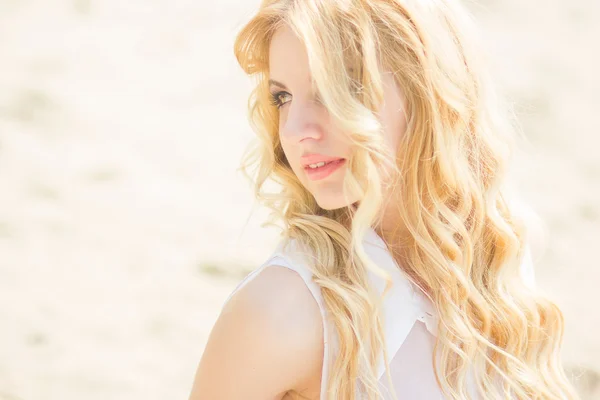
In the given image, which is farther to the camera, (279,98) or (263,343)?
(279,98)

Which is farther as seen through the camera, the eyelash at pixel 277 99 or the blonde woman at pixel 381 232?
the eyelash at pixel 277 99

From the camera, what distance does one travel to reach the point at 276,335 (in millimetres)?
1774

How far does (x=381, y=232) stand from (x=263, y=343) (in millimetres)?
488

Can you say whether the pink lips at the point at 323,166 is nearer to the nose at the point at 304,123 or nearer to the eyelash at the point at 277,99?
the nose at the point at 304,123

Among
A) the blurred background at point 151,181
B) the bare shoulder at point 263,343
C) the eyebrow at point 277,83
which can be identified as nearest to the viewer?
the bare shoulder at point 263,343

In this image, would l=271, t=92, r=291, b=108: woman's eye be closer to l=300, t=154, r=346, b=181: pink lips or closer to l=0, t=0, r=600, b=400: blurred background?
l=300, t=154, r=346, b=181: pink lips


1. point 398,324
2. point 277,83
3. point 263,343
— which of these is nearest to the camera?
point 263,343

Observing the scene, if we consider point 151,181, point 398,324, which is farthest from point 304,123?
point 151,181

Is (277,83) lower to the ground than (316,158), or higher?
higher

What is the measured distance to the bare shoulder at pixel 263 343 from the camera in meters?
1.78

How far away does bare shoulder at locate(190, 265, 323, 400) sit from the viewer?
178 centimetres

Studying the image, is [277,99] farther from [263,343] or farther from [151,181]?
[151,181]

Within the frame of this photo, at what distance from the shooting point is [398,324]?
1.95 metres

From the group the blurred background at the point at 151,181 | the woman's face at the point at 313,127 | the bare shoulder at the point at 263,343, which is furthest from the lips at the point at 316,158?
the blurred background at the point at 151,181
